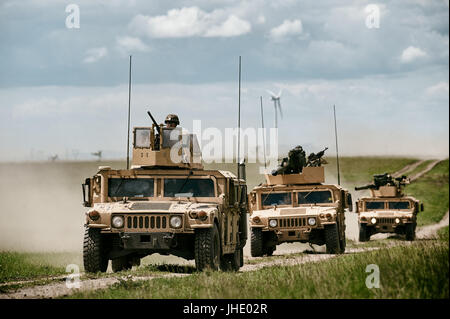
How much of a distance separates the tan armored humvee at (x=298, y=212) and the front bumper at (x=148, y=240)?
25.6 feet

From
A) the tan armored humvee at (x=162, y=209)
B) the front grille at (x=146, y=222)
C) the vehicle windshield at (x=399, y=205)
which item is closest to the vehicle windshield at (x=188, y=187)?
the tan armored humvee at (x=162, y=209)

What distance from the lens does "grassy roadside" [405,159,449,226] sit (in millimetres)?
53463

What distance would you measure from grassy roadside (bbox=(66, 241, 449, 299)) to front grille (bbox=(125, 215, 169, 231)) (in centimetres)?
151

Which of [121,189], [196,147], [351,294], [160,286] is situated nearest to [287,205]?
[196,147]

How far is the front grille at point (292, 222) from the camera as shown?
21.0m

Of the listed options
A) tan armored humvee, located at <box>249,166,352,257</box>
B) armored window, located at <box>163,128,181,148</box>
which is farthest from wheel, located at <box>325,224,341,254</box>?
armored window, located at <box>163,128,181,148</box>

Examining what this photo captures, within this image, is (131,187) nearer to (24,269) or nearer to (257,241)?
(24,269)

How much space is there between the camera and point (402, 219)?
3038 cm

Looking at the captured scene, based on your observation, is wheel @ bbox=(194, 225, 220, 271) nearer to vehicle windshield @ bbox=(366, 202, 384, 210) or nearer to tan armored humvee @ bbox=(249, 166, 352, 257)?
tan armored humvee @ bbox=(249, 166, 352, 257)

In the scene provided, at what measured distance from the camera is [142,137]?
15.9m

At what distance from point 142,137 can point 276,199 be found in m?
7.30

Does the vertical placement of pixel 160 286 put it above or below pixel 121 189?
below
